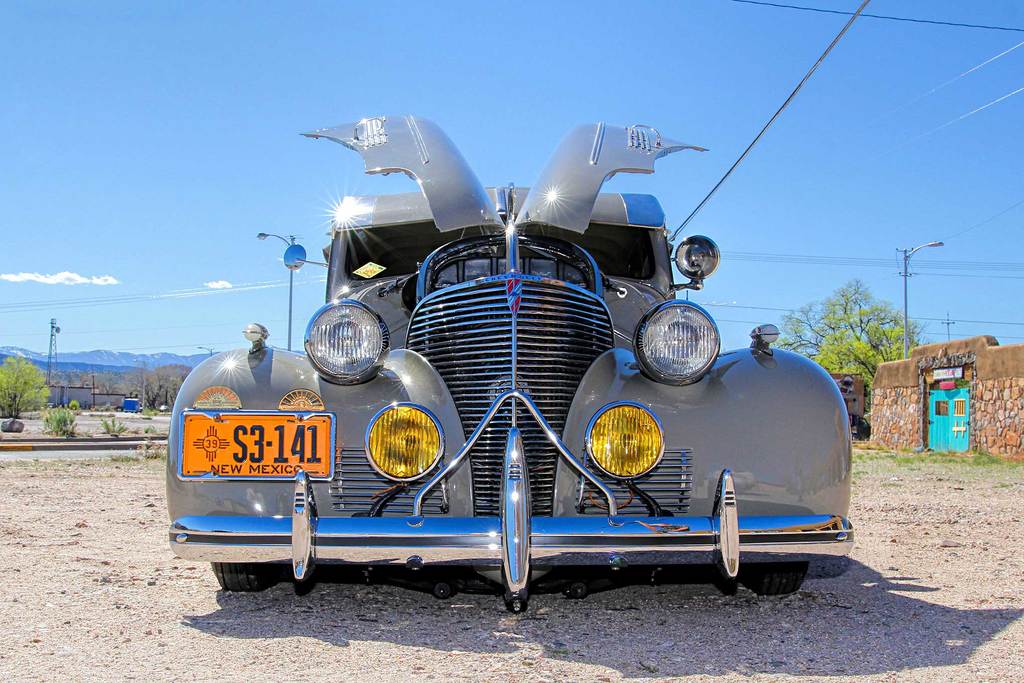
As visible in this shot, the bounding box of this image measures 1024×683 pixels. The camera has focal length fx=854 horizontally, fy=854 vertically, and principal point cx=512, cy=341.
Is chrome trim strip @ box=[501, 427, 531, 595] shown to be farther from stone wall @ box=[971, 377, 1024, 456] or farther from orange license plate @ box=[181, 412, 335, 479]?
stone wall @ box=[971, 377, 1024, 456]

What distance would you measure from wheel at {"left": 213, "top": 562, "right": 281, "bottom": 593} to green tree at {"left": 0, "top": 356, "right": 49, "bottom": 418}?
4264cm

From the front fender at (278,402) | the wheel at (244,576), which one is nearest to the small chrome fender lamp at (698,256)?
the front fender at (278,402)

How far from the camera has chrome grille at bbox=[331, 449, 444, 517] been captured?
317 cm

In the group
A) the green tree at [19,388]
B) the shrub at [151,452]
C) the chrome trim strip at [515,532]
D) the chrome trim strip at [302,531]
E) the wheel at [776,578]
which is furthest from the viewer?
the green tree at [19,388]

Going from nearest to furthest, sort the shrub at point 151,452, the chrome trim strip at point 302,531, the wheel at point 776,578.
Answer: the chrome trim strip at point 302,531 → the wheel at point 776,578 → the shrub at point 151,452

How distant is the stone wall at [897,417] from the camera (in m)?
22.8

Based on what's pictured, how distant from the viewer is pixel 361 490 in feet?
10.4

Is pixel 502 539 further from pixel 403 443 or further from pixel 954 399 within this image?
pixel 954 399

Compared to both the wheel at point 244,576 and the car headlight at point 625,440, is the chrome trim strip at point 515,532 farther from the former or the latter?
the wheel at point 244,576

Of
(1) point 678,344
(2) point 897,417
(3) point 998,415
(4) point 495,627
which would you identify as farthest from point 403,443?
(2) point 897,417

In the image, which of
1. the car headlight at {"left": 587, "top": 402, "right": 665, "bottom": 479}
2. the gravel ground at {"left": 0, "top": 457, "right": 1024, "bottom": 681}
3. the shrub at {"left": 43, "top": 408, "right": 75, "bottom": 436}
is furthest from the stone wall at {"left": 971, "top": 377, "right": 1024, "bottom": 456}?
the shrub at {"left": 43, "top": 408, "right": 75, "bottom": 436}

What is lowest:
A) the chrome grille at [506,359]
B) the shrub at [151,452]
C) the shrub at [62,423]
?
the shrub at [151,452]

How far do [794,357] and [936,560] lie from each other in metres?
2.28

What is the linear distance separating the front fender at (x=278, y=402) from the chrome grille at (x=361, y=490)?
3 centimetres
